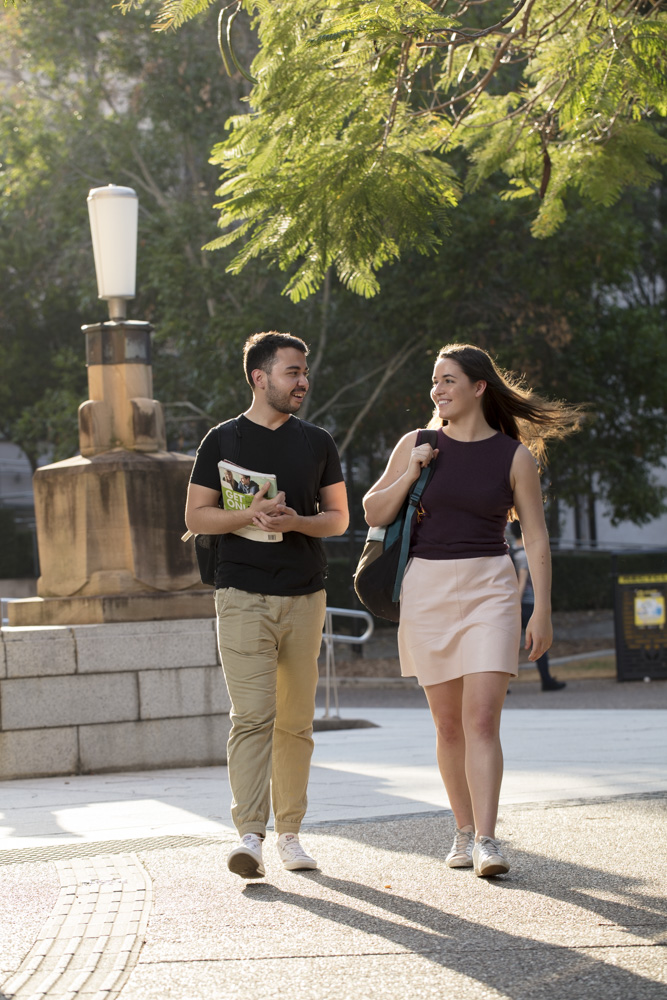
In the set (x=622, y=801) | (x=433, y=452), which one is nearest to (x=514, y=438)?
(x=433, y=452)

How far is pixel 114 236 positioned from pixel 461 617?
4.91 metres

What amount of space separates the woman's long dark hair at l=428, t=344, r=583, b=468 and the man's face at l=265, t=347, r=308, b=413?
0.53 m

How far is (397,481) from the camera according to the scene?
490 cm

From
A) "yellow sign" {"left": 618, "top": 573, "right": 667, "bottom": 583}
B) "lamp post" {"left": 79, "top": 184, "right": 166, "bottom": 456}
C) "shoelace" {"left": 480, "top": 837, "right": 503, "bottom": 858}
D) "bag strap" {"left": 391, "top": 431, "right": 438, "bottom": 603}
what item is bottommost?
"shoelace" {"left": 480, "top": 837, "right": 503, "bottom": 858}

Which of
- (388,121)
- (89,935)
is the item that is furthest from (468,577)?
(388,121)

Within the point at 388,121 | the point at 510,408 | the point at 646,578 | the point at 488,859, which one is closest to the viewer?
the point at 488,859

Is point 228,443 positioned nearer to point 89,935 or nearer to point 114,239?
point 89,935

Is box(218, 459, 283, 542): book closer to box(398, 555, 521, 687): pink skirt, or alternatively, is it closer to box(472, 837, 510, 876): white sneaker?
box(398, 555, 521, 687): pink skirt

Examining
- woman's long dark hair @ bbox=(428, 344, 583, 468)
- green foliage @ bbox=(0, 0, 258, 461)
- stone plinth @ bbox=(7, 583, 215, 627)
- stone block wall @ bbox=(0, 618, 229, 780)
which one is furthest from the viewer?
green foliage @ bbox=(0, 0, 258, 461)

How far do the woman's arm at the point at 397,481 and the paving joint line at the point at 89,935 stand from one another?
5.13 feet

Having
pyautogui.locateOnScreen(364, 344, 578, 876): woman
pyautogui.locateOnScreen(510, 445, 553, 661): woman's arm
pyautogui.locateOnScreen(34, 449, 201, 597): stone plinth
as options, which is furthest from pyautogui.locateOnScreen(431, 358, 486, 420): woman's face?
pyautogui.locateOnScreen(34, 449, 201, 597): stone plinth

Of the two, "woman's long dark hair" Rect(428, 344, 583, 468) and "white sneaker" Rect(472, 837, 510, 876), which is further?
"woman's long dark hair" Rect(428, 344, 583, 468)

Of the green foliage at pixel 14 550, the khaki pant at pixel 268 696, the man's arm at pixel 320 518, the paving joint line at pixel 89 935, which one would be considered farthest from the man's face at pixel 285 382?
the green foliage at pixel 14 550

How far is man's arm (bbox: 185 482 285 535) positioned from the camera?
4742mm
